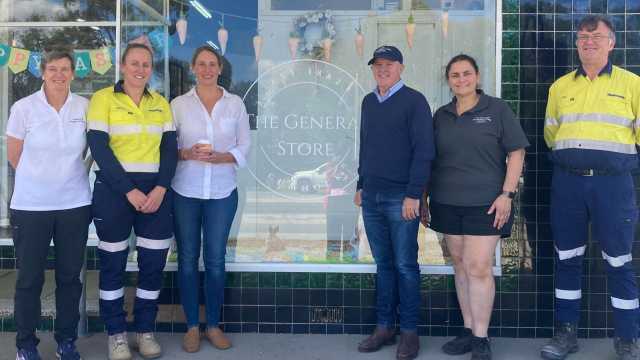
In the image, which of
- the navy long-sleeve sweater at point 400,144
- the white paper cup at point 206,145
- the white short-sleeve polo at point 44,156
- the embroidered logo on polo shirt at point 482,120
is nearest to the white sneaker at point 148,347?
the white short-sleeve polo at point 44,156

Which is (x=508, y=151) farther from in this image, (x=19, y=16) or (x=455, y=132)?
(x=19, y=16)

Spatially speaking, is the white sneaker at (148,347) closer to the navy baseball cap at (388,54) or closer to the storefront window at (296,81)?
the storefront window at (296,81)

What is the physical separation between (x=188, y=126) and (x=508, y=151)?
197 cm

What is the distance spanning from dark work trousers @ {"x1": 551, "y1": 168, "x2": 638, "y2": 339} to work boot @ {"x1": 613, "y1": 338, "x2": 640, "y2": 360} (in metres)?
0.04

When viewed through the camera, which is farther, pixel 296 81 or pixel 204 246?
pixel 296 81

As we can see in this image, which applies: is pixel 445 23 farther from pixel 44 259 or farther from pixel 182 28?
pixel 44 259

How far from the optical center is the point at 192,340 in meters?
4.17

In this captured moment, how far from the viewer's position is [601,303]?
14.5 ft

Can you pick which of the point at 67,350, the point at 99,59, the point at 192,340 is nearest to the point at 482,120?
the point at 192,340

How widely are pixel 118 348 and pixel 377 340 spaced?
1.63 m

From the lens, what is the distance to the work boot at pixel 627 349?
12.7 ft

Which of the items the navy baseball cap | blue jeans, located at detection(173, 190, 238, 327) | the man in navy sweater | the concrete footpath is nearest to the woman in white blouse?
blue jeans, located at detection(173, 190, 238, 327)

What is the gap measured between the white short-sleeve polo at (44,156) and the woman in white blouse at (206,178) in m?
0.66

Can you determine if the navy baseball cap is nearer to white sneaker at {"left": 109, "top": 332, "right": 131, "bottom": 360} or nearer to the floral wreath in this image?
the floral wreath
